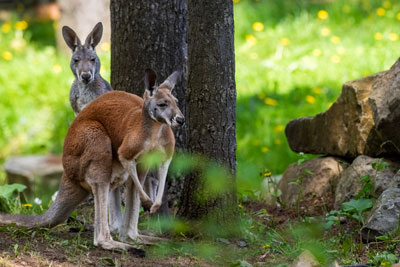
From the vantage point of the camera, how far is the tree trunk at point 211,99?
4.64m

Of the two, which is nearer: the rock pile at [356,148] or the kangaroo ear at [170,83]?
the kangaroo ear at [170,83]

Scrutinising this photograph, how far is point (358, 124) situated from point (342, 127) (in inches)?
10.5

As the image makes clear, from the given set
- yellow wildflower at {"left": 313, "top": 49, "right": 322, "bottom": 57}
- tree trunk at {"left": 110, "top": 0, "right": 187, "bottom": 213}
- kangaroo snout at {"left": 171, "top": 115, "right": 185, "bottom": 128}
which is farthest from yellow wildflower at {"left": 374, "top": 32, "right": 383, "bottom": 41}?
kangaroo snout at {"left": 171, "top": 115, "right": 185, "bottom": 128}

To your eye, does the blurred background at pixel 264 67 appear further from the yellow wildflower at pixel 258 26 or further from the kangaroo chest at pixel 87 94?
the kangaroo chest at pixel 87 94

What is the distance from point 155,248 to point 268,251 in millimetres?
766

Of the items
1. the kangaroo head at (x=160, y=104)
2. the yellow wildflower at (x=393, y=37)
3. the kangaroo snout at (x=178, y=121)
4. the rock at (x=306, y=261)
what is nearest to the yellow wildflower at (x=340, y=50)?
the yellow wildflower at (x=393, y=37)

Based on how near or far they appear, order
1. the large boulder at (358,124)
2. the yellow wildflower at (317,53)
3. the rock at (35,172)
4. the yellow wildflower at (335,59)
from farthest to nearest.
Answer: the yellow wildflower at (317,53)
the yellow wildflower at (335,59)
the rock at (35,172)
the large boulder at (358,124)

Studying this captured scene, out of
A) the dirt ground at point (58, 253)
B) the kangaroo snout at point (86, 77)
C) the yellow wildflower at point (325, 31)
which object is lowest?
the dirt ground at point (58, 253)

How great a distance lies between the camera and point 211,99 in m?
4.67

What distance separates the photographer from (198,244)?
468cm

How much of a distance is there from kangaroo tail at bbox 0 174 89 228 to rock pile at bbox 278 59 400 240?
1.70 metres

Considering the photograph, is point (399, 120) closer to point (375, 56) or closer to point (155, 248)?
point (155, 248)

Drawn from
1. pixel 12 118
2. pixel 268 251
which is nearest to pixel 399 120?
pixel 268 251

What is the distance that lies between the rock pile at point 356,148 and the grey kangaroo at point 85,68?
171 cm
